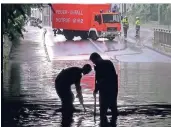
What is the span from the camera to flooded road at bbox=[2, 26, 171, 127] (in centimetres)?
1032

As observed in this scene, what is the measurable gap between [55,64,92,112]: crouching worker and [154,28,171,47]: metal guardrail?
2.26 m

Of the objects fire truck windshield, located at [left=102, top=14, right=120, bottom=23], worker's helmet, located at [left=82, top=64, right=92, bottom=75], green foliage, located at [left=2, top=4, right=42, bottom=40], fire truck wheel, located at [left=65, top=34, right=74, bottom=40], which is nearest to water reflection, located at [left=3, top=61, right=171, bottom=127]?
worker's helmet, located at [left=82, top=64, right=92, bottom=75]

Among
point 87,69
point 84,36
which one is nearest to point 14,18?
point 84,36

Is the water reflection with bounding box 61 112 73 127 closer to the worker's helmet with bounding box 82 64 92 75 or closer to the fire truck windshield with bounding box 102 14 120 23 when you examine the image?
the worker's helmet with bounding box 82 64 92 75

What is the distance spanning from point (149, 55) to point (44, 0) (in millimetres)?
2503

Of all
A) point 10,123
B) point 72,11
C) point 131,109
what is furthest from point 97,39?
point 10,123

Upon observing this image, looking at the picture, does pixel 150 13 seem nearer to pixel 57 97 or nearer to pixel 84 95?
pixel 84 95

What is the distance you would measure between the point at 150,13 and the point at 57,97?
7.56ft

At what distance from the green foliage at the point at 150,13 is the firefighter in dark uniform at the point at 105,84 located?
120cm

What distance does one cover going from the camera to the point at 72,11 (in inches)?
436

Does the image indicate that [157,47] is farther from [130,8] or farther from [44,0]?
[44,0]

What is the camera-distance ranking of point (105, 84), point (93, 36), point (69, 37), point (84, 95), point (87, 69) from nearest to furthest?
point (105, 84)
point (87, 69)
point (84, 95)
point (93, 36)
point (69, 37)

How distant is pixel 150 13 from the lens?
10.8 m

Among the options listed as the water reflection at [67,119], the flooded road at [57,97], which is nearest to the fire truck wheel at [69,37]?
the flooded road at [57,97]
